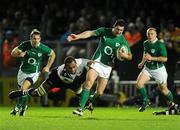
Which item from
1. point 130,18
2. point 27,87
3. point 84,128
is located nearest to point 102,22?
point 130,18

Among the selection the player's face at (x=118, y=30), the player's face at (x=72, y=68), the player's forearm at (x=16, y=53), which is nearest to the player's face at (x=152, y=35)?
the player's face at (x=118, y=30)

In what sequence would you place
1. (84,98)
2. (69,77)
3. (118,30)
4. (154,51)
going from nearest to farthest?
(84,98)
(118,30)
(154,51)
(69,77)

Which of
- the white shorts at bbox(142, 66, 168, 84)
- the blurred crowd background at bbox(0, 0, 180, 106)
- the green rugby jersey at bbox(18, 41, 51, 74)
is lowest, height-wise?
the white shorts at bbox(142, 66, 168, 84)

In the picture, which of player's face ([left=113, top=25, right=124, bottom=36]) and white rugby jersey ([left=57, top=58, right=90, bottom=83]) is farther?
white rugby jersey ([left=57, top=58, right=90, bottom=83])

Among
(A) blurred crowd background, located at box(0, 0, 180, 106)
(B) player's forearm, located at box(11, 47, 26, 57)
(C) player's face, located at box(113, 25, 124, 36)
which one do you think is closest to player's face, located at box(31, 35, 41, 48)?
(B) player's forearm, located at box(11, 47, 26, 57)

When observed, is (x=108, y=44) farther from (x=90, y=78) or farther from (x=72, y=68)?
(x=72, y=68)

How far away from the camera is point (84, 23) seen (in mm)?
23297

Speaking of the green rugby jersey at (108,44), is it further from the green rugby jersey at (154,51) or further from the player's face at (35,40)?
the green rugby jersey at (154,51)

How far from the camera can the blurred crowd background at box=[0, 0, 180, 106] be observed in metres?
21.6

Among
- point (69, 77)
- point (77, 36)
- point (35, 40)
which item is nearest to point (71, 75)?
point (69, 77)

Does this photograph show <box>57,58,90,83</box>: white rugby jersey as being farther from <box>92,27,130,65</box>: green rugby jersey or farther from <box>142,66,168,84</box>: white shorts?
<box>92,27,130,65</box>: green rugby jersey

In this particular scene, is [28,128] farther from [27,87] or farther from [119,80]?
[119,80]

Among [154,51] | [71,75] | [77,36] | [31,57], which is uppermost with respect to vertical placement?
[77,36]

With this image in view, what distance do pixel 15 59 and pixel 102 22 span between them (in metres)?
3.15
